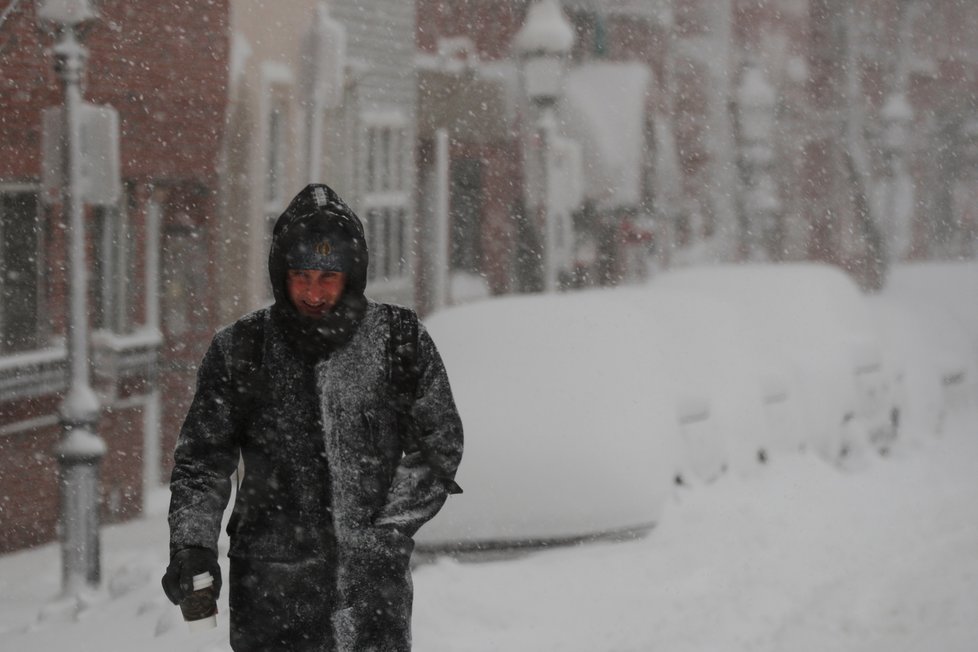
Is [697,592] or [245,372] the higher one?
[245,372]

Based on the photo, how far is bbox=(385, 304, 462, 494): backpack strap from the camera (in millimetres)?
3264

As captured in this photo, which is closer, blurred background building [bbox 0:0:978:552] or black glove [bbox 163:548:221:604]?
black glove [bbox 163:548:221:604]

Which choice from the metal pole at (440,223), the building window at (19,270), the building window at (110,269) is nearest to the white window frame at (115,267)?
the building window at (110,269)

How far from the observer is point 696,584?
6.70m

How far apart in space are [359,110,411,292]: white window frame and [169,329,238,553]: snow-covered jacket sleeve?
1200 centimetres

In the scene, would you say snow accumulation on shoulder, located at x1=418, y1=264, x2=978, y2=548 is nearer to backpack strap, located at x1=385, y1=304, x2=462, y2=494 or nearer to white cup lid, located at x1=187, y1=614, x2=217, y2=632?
backpack strap, located at x1=385, y1=304, x2=462, y2=494

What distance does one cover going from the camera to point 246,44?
40.7ft

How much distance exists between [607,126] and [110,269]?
35.9 feet

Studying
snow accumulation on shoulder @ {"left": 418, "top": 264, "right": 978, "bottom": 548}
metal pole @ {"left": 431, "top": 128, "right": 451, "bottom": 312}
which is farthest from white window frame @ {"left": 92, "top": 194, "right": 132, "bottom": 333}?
metal pole @ {"left": 431, "top": 128, "right": 451, "bottom": 312}

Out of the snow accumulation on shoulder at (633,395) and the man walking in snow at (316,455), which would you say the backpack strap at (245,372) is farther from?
the snow accumulation on shoulder at (633,395)

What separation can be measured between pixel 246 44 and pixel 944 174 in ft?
74.3

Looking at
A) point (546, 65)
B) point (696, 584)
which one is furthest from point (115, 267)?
point (696, 584)

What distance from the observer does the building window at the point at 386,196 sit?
15.5 metres

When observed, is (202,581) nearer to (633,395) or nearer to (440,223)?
(633,395)
